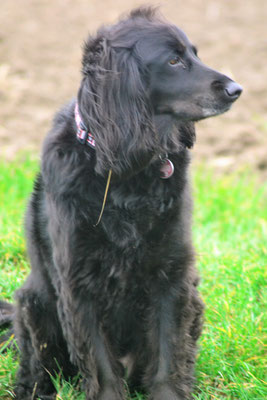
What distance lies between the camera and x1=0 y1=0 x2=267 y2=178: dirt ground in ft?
19.4

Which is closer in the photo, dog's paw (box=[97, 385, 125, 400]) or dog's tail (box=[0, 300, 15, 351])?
dog's paw (box=[97, 385, 125, 400])

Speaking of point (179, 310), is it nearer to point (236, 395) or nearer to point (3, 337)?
point (236, 395)

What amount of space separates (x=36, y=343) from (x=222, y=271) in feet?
4.06

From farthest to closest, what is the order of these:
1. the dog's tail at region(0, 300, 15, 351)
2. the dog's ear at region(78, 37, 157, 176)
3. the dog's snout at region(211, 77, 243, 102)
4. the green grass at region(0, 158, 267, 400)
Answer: the dog's tail at region(0, 300, 15, 351) < the green grass at region(0, 158, 267, 400) < the dog's snout at region(211, 77, 243, 102) < the dog's ear at region(78, 37, 157, 176)

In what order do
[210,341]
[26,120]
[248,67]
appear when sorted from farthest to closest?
[248,67], [26,120], [210,341]

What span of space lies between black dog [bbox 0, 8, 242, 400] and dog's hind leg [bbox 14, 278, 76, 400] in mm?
95

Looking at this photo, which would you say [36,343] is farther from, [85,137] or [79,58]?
[79,58]

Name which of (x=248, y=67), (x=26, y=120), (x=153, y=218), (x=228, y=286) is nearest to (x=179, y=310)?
(x=153, y=218)

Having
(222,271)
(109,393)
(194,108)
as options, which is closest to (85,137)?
(194,108)

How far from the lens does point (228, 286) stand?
3.53 m

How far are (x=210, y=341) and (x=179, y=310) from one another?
0.43 metres

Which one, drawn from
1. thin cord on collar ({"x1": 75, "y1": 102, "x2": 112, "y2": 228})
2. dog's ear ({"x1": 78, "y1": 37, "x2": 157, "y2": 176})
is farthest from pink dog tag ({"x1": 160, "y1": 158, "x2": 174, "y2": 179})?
thin cord on collar ({"x1": 75, "y1": 102, "x2": 112, "y2": 228})

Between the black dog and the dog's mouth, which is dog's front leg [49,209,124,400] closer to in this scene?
the black dog

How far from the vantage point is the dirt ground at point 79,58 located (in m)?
5.91
